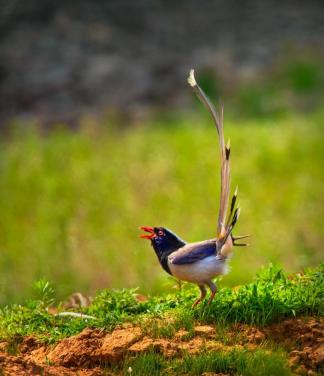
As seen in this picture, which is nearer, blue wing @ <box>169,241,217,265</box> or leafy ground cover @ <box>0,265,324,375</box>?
leafy ground cover @ <box>0,265,324,375</box>

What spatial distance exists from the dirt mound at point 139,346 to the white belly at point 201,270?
307 mm

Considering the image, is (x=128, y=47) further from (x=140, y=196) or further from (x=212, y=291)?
(x=212, y=291)

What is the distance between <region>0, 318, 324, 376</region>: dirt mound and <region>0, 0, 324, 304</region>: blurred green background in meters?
1.12

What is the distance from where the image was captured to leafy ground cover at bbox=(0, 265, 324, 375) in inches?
207

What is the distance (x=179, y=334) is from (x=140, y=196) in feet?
20.3

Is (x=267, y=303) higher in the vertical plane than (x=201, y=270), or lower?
lower

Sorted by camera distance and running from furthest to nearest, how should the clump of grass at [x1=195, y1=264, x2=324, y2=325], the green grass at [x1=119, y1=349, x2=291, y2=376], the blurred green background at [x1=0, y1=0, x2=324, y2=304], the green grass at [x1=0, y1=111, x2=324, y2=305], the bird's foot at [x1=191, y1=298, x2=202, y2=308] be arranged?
the blurred green background at [x1=0, y1=0, x2=324, y2=304], the green grass at [x1=0, y1=111, x2=324, y2=305], the bird's foot at [x1=191, y1=298, x2=202, y2=308], the clump of grass at [x1=195, y1=264, x2=324, y2=325], the green grass at [x1=119, y1=349, x2=291, y2=376]

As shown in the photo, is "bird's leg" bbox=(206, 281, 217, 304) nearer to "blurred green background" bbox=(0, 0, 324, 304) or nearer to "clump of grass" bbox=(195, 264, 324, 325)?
"clump of grass" bbox=(195, 264, 324, 325)

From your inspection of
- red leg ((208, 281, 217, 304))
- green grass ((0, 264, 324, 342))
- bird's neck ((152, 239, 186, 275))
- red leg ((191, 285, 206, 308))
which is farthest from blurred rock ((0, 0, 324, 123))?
red leg ((208, 281, 217, 304))

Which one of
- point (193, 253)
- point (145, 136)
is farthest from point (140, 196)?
point (193, 253)

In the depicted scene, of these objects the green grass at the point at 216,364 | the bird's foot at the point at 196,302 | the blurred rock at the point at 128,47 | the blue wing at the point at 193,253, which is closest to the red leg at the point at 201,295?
the bird's foot at the point at 196,302

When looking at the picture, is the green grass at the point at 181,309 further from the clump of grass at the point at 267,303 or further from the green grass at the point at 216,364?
the green grass at the point at 216,364

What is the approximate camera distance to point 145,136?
13.7 m

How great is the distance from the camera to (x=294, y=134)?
13.3 metres
